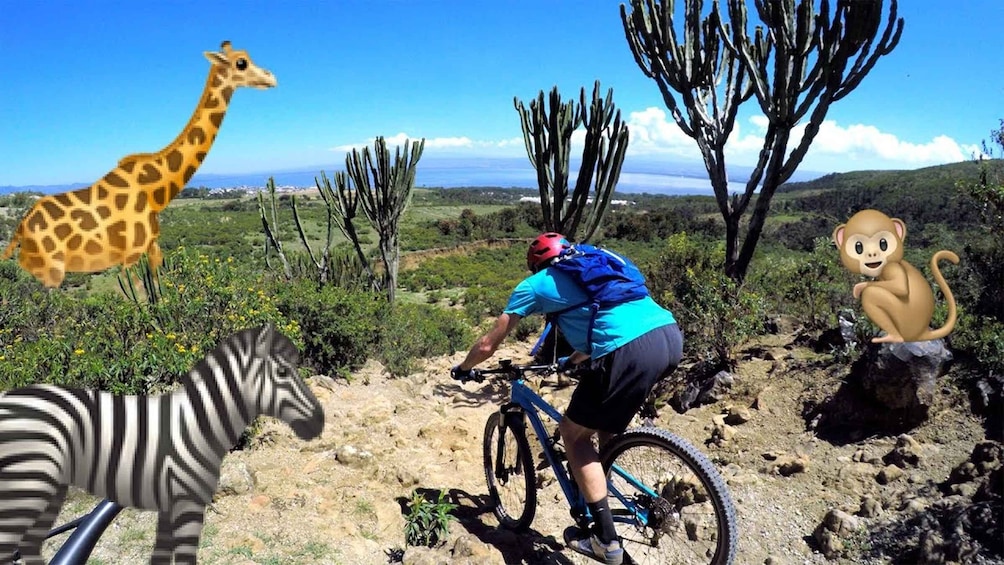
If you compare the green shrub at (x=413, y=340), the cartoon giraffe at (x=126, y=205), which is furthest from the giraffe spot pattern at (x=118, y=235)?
the green shrub at (x=413, y=340)

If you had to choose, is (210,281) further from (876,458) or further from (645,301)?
(876,458)

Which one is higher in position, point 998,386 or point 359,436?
point 998,386

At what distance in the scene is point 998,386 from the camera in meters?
4.30

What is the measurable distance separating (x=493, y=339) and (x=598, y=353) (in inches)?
21.9

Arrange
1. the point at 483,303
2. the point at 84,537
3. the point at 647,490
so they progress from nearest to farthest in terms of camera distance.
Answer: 1. the point at 84,537
2. the point at 647,490
3. the point at 483,303

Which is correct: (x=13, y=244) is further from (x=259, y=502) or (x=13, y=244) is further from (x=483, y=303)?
(x=483, y=303)

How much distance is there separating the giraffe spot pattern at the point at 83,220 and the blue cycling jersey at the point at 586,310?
5.62ft

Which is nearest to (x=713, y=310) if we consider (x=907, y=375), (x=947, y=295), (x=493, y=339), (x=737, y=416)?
(x=737, y=416)

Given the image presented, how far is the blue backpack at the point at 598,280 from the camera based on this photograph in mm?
2795

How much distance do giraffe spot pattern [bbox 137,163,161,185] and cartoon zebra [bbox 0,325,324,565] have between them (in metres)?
0.68

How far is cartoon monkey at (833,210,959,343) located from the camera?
2.72 meters

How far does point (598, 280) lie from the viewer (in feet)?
9.21

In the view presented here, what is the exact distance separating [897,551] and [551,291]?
7.99 feet

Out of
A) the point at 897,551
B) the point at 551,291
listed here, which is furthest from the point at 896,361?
the point at 551,291
